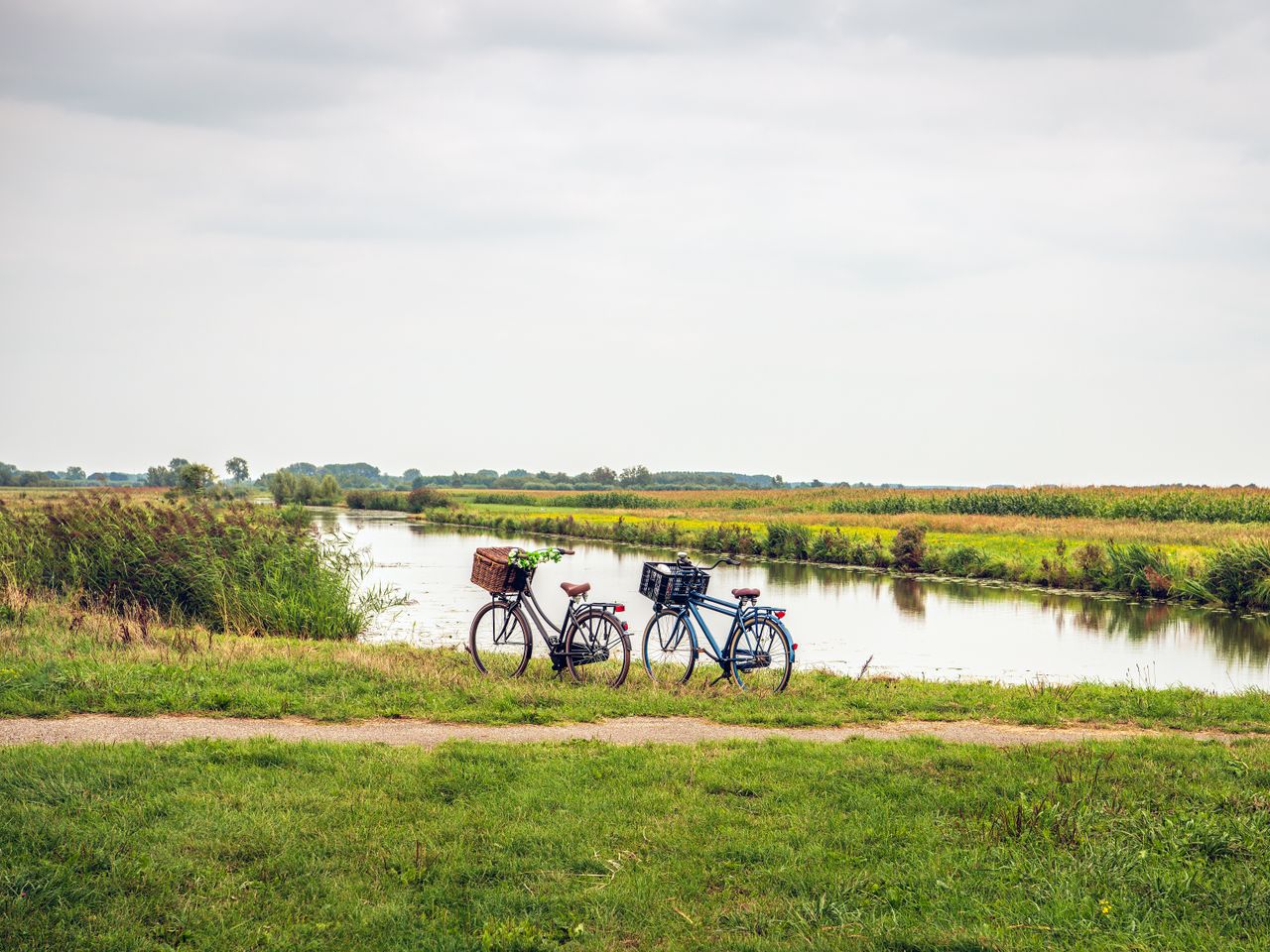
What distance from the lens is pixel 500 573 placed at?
10516 millimetres

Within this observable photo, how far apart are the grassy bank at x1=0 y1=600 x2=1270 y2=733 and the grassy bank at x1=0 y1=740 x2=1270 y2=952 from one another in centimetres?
168

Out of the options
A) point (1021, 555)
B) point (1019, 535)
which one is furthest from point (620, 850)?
point (1019, 535)

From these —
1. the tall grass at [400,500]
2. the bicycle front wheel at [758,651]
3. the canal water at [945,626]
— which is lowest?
the canal water at [945,626]

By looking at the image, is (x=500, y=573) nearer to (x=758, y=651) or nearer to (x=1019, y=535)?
(x=758, y=651)

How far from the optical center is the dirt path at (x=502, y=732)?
751cm

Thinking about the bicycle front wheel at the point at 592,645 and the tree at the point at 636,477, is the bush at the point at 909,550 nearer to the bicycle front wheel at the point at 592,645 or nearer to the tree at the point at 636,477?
→ the bicycle front wheel at the point at 592,645

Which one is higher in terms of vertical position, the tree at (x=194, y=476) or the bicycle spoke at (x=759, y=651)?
the tree at (x=194, y=476)

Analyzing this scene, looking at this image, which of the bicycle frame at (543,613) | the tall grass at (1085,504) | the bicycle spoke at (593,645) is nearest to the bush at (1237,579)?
the tall grass at (1085,504)

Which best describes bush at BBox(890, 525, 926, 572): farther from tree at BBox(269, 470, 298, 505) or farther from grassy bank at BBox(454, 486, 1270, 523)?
tree at BBox(269, 470, 298, 505)

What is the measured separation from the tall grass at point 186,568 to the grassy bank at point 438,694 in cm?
414

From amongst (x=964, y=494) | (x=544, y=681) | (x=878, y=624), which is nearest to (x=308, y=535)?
(x=544, y=681)

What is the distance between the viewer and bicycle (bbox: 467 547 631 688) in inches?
401

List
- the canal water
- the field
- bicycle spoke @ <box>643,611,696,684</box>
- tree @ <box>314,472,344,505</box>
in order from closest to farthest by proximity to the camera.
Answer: bicycle spoke @ <box>643,611,696,684</box>
the canal water
the field
tree @ <box>314,472,344,505</box>

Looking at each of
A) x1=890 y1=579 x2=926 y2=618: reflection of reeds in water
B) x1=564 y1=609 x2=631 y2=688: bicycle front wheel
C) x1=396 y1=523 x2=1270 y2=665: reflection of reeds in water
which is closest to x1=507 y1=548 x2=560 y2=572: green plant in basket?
x1=564 y1=609 x2=631 y2=688: bicycle front wheel
